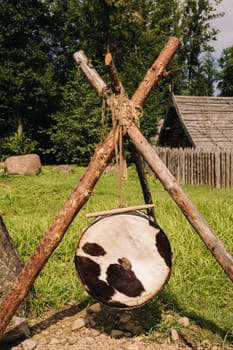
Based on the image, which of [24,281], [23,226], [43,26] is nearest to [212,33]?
[43,26]

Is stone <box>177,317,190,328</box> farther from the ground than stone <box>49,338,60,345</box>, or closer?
farther from the ground

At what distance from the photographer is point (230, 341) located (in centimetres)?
314

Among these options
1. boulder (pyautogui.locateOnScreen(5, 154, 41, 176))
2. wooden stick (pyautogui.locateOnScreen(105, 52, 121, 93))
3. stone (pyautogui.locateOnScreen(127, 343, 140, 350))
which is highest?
wooden stick (pyautogui.locateOnScreen(105, 52, 121, 93))

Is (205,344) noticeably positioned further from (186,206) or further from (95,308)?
(186,206)

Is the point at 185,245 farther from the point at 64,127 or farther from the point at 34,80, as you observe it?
the point at 34,80

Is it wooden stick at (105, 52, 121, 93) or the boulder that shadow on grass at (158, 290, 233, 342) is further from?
the boulder

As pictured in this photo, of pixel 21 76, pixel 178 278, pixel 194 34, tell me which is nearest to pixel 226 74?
pixel 194 34

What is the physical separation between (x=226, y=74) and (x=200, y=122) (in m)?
33.8

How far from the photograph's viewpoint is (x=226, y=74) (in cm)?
4778

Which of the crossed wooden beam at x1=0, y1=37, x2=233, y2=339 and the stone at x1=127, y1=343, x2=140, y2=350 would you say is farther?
the stone at x1=127, y1=343, x2=140, y2=350

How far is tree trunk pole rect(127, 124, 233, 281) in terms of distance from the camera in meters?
2.60

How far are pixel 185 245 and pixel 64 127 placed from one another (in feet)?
63.7

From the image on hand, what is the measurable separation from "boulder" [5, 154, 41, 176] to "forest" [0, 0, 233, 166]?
13.2 ft

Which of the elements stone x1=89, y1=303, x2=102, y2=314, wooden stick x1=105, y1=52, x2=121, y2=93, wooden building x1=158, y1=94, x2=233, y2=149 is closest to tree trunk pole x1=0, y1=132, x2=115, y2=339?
wooden stick x1=105, y1=52, x2=121, y2=93
